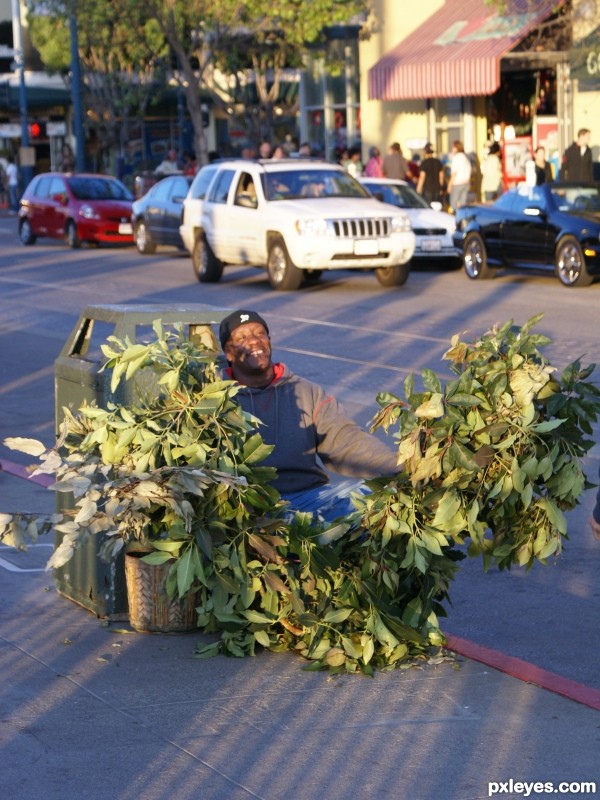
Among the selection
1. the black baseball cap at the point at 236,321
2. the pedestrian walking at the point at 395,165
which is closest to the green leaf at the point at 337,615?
the black baseball cap at the point at 236,321

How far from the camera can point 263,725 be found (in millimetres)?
5188

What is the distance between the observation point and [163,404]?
588cm

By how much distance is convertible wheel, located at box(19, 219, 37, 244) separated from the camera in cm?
3117

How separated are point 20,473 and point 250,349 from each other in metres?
3.88

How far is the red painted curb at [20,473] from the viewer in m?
9.41

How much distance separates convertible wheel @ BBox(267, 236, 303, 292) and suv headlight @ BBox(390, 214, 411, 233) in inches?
56.4

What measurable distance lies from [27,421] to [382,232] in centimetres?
994

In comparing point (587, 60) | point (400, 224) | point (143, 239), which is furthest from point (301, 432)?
point (587, 60)

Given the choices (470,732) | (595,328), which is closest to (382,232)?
(595,328)

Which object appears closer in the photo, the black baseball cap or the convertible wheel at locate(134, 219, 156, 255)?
the black baseball cap

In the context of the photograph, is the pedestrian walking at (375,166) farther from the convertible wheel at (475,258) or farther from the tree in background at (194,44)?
the convertible wheel at (475,258)

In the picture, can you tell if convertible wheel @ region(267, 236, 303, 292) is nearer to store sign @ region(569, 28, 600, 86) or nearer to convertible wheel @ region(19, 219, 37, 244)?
convertible wheel @ region(19, 219, 37, 244)

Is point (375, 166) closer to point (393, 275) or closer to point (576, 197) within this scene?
point (576, 197)

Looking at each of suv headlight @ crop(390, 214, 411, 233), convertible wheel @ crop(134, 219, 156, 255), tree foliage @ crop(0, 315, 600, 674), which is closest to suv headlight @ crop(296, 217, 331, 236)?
suv headlight @ crop(390, 214, 411, 233)
